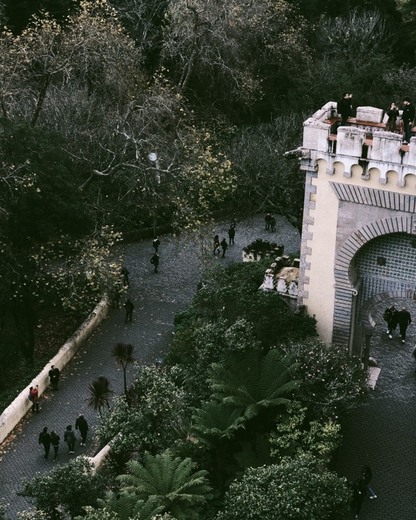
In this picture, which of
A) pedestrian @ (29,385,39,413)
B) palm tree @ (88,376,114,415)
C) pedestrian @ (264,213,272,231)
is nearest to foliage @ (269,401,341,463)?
palm tree @ (88,376,114,415)

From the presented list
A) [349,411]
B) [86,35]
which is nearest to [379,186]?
[349,411]

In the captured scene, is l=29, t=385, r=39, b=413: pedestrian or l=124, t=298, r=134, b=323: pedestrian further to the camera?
l=124, t=298, r=134, b=323: pedestrian

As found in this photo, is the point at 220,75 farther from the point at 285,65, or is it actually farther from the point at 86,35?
the point at 86,35

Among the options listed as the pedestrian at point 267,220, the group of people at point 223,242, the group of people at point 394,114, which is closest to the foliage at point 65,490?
the group of people at point 394,114

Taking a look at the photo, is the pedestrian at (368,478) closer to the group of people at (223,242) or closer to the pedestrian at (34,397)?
the pedestrian at (34,397)

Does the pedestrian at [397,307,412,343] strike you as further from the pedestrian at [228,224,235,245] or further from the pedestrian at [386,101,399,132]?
the pedestrian at [228,224,235,245]

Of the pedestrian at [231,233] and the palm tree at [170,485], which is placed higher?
the pedestrian at [231,233]
